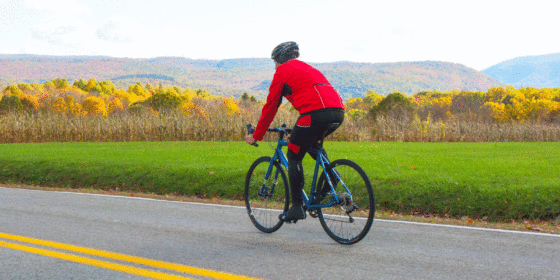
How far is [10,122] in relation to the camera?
96.9 ft

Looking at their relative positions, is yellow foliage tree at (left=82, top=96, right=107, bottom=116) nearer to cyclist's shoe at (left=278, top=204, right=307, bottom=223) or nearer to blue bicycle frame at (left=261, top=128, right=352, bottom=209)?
blue bicycle frame at (left=261, top=128, right=352, bottom=209)

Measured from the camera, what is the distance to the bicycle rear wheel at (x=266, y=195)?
629 cm

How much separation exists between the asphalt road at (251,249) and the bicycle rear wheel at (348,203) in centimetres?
17

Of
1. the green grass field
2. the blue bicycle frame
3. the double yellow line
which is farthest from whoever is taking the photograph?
the green grass field

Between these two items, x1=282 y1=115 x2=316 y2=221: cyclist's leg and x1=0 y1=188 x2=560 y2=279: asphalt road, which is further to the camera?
x1=282 y1=115 x2=316 y2=221: cyclist's leg

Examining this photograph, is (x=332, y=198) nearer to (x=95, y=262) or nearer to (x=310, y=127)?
(x=310, y=127)

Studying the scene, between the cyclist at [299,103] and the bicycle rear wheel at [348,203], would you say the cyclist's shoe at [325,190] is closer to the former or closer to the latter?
the bicycle rear wheel at [348,203]

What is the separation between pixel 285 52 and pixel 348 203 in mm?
1925

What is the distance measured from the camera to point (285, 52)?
5734 millimetres

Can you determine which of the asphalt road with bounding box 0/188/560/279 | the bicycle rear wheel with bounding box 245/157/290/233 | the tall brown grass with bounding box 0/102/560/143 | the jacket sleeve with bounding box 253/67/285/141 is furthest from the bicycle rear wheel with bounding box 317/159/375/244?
the tall brown grass with bounding box 0/102/560/143

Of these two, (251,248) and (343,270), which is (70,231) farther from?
(343,270)

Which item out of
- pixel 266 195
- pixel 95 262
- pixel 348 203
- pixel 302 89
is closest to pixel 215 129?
pixel 266 195

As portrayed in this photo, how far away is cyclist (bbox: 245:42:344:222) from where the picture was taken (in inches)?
212

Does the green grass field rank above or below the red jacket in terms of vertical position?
below
